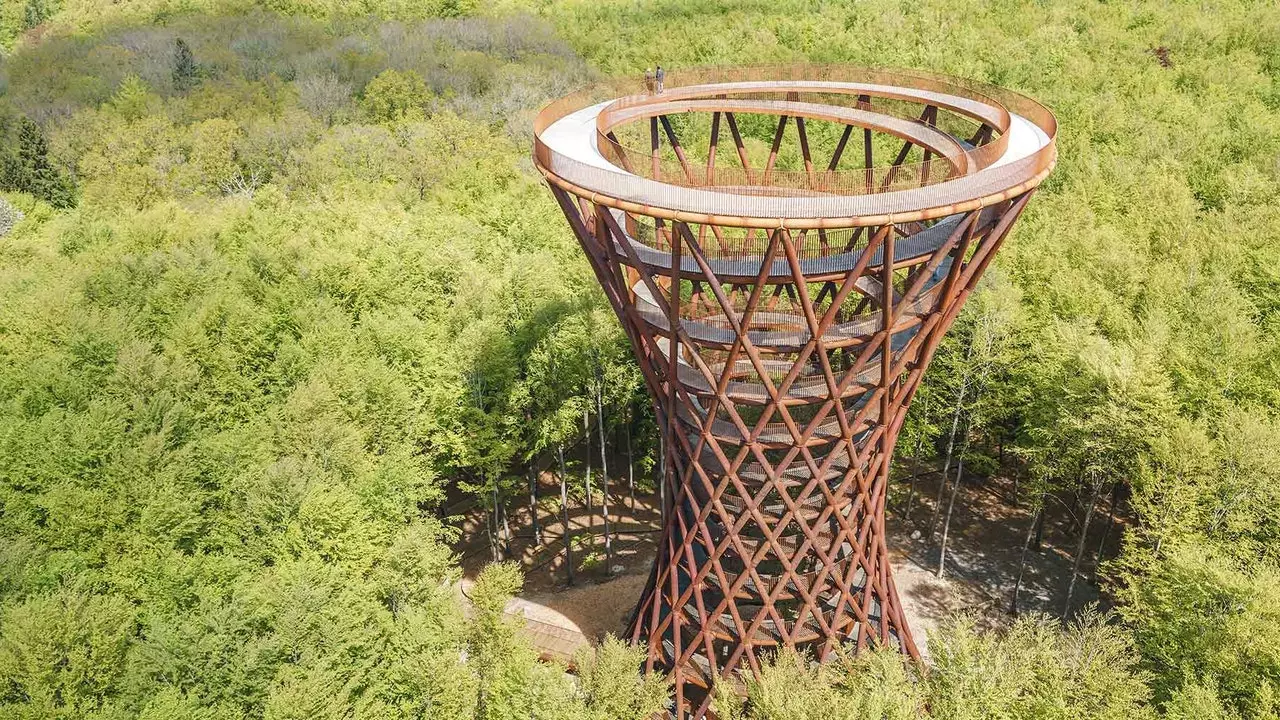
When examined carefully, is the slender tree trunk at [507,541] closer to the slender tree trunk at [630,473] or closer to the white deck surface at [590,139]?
the slender tree trunk at [630,473]

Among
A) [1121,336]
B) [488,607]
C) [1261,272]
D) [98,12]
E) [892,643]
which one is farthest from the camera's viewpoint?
[98,12]

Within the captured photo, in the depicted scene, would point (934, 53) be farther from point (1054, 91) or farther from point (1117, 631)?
point (1117, 631)

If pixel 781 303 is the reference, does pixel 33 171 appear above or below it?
below

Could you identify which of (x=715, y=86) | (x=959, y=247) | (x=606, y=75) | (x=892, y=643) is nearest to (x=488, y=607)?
(x=892, y=643)

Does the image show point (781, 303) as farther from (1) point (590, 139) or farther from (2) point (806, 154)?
(1) point (590, 139)

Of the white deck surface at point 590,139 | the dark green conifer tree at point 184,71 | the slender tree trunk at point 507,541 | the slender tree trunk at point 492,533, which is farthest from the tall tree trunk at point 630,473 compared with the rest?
the dark green conifer tree at point 184,71

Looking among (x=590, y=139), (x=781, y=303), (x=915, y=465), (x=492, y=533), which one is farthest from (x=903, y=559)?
(x=590, y=139)
